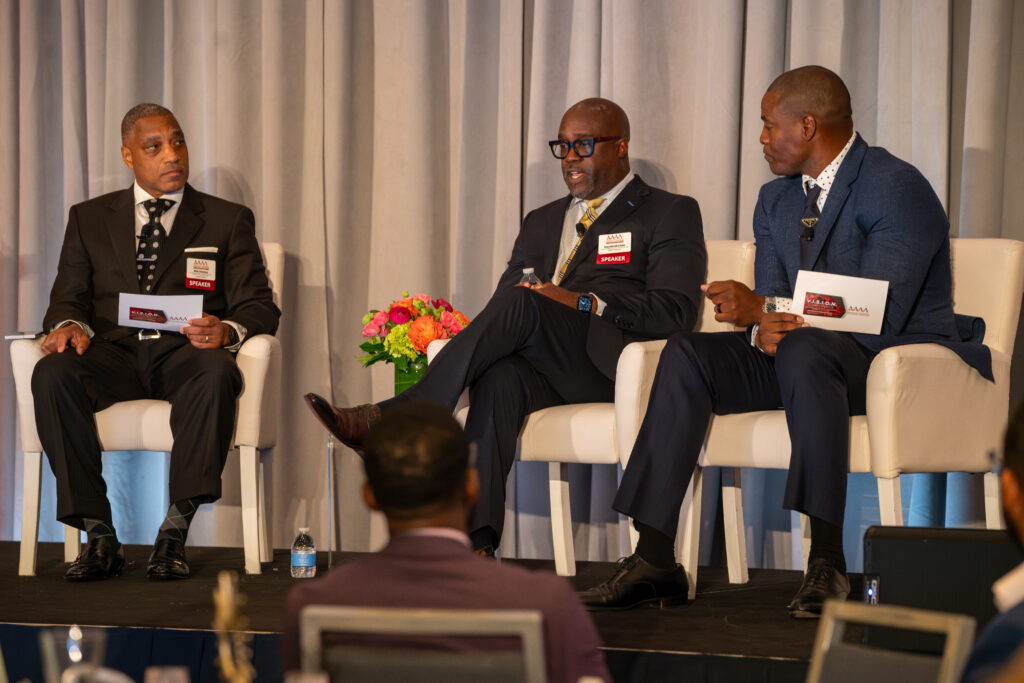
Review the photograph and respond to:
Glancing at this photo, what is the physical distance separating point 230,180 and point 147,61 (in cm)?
70

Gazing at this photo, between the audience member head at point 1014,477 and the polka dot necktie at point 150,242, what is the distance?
3.25 m

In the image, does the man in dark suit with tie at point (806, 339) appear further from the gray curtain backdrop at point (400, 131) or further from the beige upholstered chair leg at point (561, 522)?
the gray curtain backdrop at point (400, 131)

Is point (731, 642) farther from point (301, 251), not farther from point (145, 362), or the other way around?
point (301, 251)

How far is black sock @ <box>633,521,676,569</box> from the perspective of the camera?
2.79 metres

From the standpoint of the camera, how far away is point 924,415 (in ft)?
9.29

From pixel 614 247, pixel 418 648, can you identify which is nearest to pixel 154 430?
pixel 614 247

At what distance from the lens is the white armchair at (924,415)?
9.16 feet

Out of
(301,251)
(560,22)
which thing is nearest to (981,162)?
(560,22)

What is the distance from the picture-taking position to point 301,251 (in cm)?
459

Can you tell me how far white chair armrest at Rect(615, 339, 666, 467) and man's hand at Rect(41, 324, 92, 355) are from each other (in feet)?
5.72

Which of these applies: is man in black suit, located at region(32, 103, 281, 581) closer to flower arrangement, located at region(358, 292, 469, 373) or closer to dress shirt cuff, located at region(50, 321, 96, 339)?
dress shirt cuff, located at region(50, 321, 96, 339)

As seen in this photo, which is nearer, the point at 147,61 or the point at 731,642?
the point at 731,642

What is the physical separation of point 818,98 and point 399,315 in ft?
4.83

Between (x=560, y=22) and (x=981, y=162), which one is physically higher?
(x=560, y=22)
